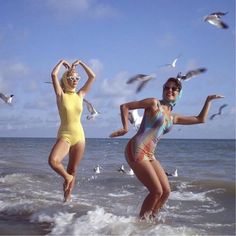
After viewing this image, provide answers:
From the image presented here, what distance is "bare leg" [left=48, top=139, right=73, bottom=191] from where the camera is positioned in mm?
7480

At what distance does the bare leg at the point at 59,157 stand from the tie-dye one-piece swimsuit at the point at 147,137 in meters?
1.31

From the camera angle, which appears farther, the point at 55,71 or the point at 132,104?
the point at 55,71

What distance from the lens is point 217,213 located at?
33.1ft

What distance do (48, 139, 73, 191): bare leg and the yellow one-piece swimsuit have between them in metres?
0.12

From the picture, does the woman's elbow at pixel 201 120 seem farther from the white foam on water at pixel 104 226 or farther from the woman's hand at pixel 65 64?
the woman's hand at pixel 65 64

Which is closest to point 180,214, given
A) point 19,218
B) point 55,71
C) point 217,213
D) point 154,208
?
point 217,213

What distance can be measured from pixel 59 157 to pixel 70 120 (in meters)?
0.68

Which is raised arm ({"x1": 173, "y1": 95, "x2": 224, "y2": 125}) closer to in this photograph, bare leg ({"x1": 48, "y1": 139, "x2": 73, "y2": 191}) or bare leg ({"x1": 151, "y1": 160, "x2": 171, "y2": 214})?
bare leg ({"x1": 151, "y1": 160, "x2": 171, "y2": 214})

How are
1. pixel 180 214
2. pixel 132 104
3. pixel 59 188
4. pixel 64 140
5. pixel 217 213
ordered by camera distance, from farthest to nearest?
pixel 59 188 < pixel 217 213 < pixel 180 214 < pixel 64 140 < pixel 132 104

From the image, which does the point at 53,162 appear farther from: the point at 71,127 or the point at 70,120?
the point at 70,120

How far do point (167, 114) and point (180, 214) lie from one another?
3365 millimetres

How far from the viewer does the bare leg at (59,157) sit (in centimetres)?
748

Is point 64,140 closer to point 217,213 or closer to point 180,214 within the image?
point 180,214

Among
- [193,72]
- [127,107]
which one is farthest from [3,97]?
[127,107]
